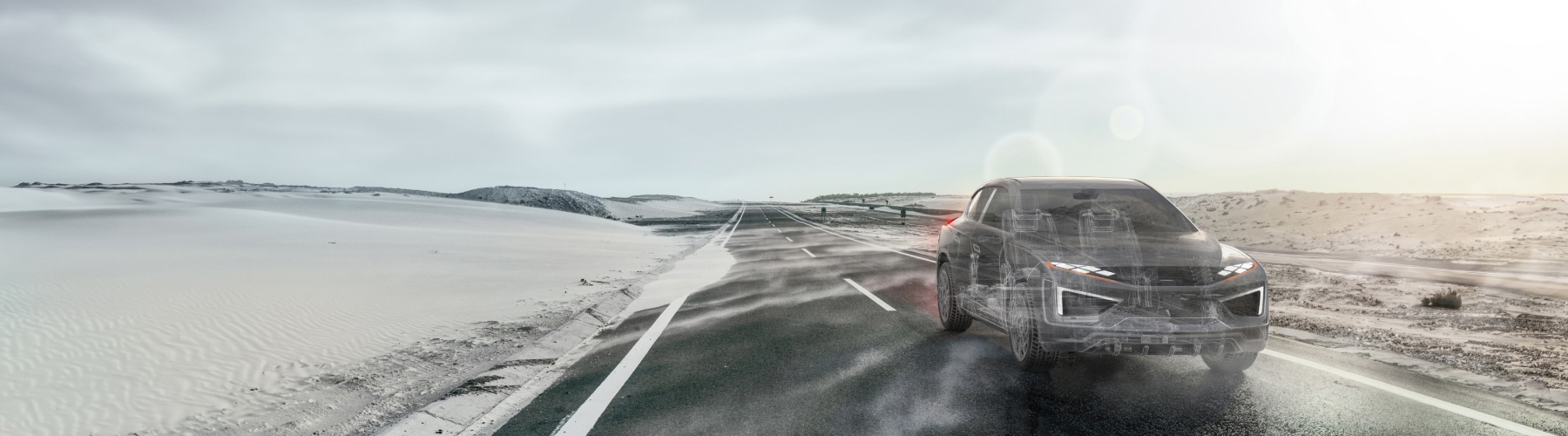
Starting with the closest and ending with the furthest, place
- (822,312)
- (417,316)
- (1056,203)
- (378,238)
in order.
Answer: (1056,203), (417,316), (822,312), (378,238)

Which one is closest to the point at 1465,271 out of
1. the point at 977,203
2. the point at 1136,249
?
the point at 977,203

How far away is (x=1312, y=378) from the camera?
194 inches

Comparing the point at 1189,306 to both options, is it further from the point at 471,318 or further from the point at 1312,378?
the point at 471,318

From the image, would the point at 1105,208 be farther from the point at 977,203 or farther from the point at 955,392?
the point at 955,392

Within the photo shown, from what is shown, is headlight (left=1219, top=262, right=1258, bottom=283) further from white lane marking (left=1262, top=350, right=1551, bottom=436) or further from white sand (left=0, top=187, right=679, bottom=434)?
white sand (left=0, top=187, right=679, bottom=434)

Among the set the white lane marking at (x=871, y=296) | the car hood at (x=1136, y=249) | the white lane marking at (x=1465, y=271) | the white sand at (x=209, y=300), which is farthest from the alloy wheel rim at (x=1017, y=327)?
the white lane marking at (x=1465, y=271)

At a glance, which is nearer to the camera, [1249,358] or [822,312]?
[1249,358]

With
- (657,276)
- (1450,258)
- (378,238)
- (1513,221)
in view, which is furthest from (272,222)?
(1513,221)

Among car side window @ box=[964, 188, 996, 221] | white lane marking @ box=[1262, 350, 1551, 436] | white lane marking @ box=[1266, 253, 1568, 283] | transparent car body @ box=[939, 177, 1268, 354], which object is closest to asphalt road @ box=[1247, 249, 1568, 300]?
white lane marking @ box=[1266, 253, 1568, 283]

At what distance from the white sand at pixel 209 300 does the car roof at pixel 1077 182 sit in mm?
5746

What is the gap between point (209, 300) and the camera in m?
7.05

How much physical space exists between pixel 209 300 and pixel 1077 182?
27.9 ft

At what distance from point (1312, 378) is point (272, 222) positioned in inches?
810

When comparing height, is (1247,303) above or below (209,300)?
above
